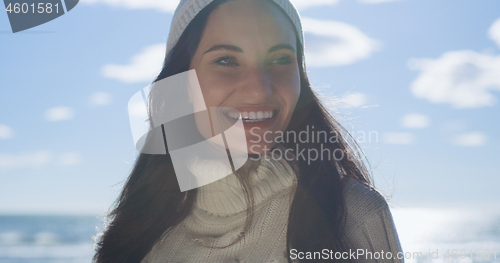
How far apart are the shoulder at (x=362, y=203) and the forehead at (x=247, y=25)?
30.9 inches

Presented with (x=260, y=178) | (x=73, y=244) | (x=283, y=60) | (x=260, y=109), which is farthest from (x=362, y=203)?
(x=73, y=244)

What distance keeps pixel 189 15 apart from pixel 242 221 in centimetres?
111

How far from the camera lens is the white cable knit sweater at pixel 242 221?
1.71 metres

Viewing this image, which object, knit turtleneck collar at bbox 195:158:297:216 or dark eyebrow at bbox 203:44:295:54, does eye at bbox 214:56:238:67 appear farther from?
knit turtleneck collar at bbox 195:158:297:216

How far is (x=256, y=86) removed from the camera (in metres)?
1.77

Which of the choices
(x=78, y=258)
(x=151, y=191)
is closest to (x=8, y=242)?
(x=78, y=258)

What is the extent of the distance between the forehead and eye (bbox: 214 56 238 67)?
8 centimetres

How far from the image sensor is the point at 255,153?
1902 mm

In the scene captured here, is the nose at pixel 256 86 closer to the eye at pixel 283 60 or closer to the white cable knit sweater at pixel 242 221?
the eye at pixel 283 60

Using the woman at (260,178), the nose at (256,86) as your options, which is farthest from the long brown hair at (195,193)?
the nose at (256,86)

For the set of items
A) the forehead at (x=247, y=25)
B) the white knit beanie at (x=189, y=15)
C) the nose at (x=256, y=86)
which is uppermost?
the white knit beanie at (x=189, y=15)

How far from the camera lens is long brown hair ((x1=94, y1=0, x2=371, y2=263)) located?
5.69 feet

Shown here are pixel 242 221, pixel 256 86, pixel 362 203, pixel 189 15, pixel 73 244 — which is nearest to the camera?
pixel 362 203

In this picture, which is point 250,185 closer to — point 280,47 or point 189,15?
point 280,47
